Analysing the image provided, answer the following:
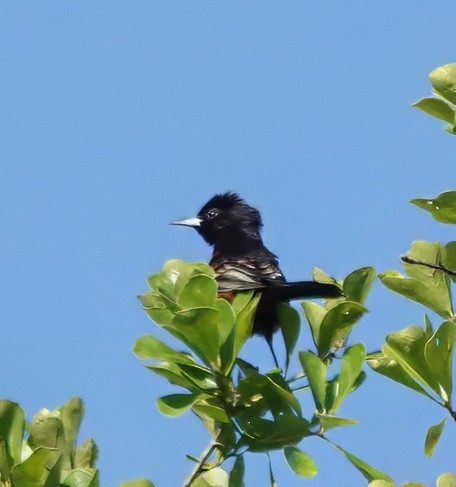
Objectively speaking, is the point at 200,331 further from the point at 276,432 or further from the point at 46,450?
the point at 46,450

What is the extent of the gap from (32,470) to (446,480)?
31.6 inches

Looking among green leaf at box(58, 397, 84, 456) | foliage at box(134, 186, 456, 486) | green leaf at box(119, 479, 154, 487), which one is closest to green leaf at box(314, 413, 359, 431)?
foliage at box(134, 186, 456, 486)

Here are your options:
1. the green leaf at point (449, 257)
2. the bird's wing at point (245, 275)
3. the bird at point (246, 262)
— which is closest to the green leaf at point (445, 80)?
the green leaf at point (449, 257)

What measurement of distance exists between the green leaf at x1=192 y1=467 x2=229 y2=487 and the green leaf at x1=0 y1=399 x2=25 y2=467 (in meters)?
0.39

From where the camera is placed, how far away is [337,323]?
9.01 ft

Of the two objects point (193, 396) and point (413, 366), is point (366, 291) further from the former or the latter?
point (193, 396)

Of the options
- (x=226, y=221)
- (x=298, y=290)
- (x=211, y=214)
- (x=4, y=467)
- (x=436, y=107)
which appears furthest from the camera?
(x=211, y=214)

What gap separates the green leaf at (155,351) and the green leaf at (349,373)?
1.10 ft

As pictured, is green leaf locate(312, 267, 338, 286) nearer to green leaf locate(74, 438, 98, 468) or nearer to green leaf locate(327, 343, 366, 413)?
green leaf locate(327, 343, 366, 413)

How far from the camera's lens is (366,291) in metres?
2.86

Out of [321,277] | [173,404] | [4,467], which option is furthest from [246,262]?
[4,467]

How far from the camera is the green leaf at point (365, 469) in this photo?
7.69 feet

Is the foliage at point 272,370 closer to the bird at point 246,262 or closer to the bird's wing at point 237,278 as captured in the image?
the bird at point 246,262

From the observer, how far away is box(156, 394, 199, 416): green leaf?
99.1 inches
